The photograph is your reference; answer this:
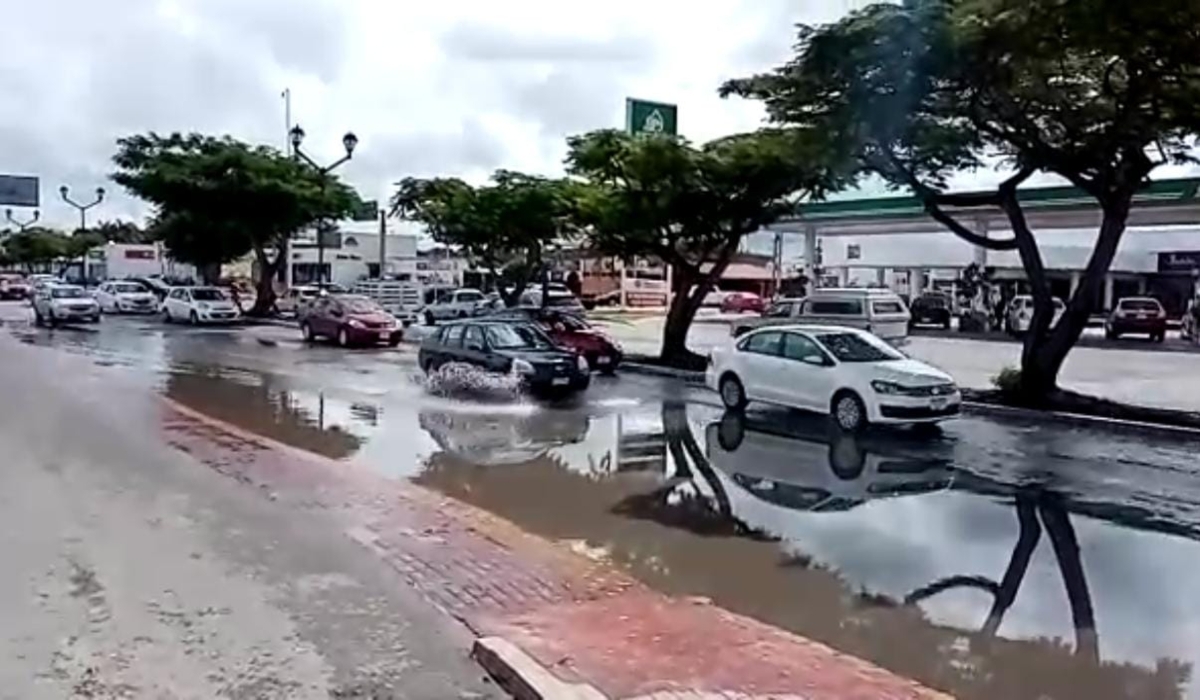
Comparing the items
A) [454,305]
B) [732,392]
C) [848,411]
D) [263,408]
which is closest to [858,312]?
[732,392]

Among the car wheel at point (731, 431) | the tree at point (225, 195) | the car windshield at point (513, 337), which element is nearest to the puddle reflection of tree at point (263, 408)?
the car windshield at point (513, 337)

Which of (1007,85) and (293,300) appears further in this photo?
(293,300)

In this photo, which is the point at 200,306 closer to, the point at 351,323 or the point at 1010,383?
the point at 351,323

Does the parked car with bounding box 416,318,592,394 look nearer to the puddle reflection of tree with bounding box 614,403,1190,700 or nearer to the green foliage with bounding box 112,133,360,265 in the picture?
the puddle reflection of tree with bounding box 614,403,1190,700

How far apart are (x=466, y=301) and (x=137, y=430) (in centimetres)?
3474

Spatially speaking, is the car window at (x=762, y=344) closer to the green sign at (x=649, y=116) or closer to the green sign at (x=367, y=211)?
the green sign at (x=649, y=116)

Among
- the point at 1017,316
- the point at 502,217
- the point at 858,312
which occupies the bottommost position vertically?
the point at 1017,316

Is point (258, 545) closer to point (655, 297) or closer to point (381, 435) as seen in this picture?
point (381, 435)

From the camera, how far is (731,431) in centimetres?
1898

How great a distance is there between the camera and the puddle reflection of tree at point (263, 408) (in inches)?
682

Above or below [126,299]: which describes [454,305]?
above

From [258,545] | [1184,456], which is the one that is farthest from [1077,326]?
[258,545]

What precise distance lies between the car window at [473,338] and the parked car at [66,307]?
98.5 ft

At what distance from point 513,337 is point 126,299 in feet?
139
